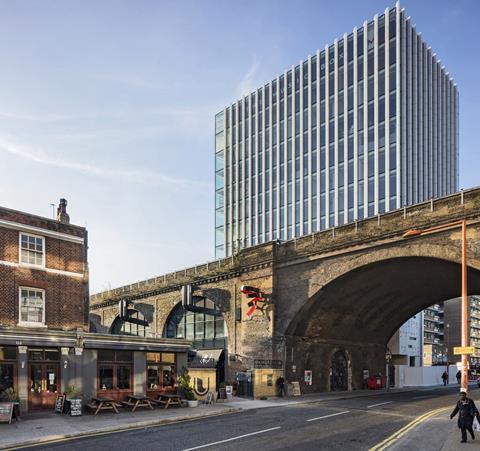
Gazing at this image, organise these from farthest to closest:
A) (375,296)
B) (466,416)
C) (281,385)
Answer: (375,296) → (281,385) → (466,416)

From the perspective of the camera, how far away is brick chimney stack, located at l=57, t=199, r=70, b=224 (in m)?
31.3

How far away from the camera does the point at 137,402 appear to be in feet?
87.8

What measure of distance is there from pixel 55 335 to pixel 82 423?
5.89m

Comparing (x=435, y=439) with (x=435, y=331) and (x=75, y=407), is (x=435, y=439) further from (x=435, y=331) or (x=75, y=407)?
(x=435, y=331)

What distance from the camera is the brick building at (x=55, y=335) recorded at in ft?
82.6

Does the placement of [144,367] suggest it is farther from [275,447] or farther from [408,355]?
[408,355]

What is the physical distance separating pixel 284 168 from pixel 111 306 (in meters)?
35.0

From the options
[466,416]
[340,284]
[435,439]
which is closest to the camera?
Result: [466,416]

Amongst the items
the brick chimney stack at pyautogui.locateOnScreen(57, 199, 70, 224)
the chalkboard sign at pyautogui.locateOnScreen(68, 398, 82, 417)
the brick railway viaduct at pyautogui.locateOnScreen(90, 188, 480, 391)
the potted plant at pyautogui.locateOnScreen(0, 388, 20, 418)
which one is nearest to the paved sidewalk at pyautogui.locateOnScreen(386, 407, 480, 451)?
the brick railway viaduct at pyautogui.locateOnScreen(90, 188, 480, 391)

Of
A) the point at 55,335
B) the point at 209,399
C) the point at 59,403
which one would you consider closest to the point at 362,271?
the point at 209,399

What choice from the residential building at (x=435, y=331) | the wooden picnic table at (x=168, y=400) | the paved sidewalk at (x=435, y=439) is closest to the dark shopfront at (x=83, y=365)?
the wooden picnic table at (x=168, y=400)

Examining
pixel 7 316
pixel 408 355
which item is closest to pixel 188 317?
pixel 7 316

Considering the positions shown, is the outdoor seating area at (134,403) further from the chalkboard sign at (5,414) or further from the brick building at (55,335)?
the chalkboard sign at (5,414)

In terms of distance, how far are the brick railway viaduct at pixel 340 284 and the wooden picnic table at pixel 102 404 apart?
14752mm
